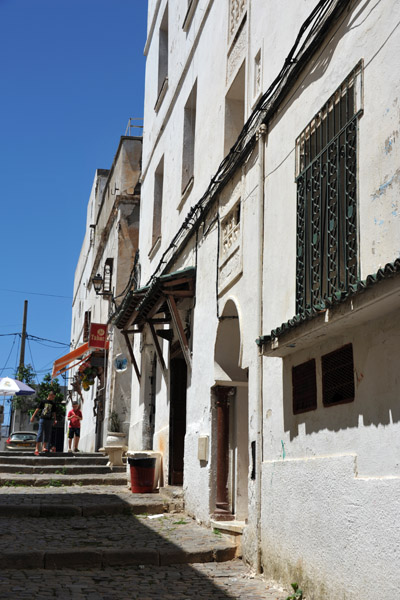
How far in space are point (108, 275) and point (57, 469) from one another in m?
8.27

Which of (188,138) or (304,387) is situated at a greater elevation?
(188,138)

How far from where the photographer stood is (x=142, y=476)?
11891 mm

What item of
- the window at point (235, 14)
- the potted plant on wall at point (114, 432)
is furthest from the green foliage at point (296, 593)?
the potted plant on wall at point (114, 432)

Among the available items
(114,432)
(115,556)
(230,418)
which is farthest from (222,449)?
(114,432)

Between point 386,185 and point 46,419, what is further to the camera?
point 46,419

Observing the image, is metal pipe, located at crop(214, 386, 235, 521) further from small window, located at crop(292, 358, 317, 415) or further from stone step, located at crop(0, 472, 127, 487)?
stone step, located at crop(0, 472, 127, 487)

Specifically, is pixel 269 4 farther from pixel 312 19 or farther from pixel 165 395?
pixel 165 395

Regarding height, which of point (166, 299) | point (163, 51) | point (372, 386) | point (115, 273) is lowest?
point (372, 386)

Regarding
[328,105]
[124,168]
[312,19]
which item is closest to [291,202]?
[328,105]

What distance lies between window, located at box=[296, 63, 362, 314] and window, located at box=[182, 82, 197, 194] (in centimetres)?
562

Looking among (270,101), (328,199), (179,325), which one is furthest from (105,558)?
(270,101)

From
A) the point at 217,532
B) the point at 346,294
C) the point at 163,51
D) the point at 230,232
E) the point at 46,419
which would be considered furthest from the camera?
the point at 46,419

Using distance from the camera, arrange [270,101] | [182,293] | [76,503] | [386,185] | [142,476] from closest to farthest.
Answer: [386,185] < [270,101] < [76,503] < [182,293] < [142,476]

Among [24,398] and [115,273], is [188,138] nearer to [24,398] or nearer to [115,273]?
[115,273]
